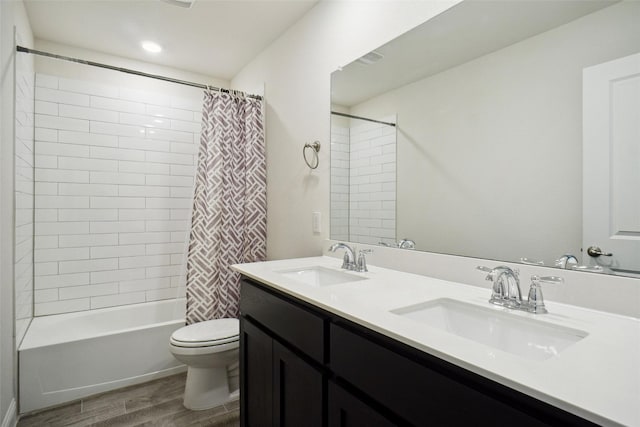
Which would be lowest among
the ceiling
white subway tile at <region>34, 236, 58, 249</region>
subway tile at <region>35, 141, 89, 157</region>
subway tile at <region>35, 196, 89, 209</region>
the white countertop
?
the white countertop

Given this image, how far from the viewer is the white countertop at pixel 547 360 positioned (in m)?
0.49

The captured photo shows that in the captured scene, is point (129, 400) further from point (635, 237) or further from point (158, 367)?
point (635, 237)

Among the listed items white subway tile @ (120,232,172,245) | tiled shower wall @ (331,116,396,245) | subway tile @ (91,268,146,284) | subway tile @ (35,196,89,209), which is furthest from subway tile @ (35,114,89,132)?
tiled shower wall @ (331,116,396,245)

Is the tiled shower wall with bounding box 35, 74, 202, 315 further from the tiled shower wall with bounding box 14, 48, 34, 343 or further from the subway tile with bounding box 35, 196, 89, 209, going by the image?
the tiled shower wall with bounding box 14, 48, 34, 343

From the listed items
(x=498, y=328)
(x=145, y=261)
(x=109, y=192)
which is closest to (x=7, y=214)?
(x=109, y=192)

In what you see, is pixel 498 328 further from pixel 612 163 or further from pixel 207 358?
pixel 207 358

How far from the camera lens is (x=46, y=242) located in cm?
251

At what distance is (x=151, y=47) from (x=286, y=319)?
255cm

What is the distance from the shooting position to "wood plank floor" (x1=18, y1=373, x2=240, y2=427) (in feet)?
6.04

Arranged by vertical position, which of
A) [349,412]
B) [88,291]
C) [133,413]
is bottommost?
[133,413]

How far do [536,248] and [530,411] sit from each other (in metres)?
0.66

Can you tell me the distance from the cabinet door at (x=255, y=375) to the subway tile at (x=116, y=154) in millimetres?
2038

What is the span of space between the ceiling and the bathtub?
2.13 metres

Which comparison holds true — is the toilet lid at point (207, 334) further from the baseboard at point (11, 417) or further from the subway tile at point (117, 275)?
the subway tile at point (117, 275)
